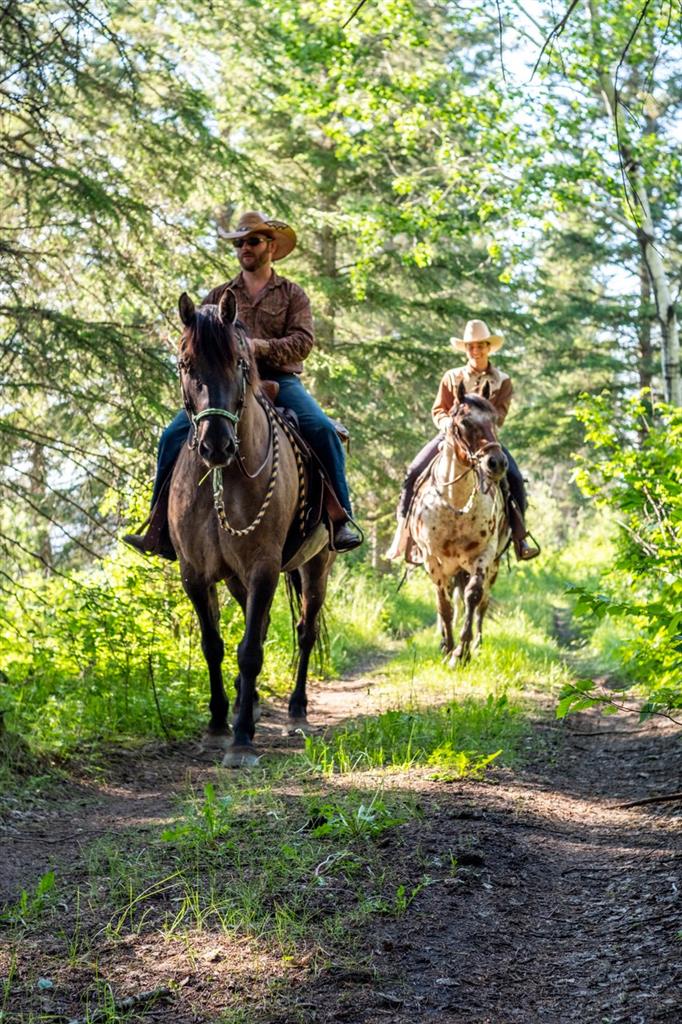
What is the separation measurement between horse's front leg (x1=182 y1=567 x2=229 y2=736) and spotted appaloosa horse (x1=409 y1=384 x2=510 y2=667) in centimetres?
326

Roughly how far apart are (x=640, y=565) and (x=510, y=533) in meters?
4.90

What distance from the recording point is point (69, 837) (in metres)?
5.55

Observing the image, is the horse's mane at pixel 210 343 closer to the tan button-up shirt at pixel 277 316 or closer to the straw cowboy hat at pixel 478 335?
the tan button-up shirt at pixel 277 316

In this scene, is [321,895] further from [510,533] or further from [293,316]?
[510,533]

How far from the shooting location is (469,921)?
4.09 m

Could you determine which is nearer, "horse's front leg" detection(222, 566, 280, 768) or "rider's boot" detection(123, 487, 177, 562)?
"horse's front leg" detection(222, 566, 280, 768)

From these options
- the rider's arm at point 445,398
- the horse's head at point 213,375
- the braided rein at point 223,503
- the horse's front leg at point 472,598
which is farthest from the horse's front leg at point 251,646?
the rider's arm at point 445,398

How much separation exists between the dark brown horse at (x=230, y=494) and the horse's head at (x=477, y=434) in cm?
285

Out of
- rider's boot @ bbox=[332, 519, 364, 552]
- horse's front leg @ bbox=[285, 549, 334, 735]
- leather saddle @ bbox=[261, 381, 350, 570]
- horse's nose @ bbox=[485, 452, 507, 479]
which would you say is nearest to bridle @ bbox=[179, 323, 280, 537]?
leather saddle @ bbox=[261, 381, 350, 570]

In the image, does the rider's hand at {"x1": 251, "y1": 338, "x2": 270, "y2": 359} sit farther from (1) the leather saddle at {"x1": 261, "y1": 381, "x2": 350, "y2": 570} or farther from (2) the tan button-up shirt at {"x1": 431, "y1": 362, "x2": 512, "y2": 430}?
(2) the tan button-up shirt at {"x1": 431, "y1": 362, "x2": 512, "y2": 430}

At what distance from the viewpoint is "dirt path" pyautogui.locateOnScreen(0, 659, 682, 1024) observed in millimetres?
3436

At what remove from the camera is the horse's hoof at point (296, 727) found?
8.30 m

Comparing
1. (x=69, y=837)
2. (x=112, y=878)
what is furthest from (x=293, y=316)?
(x=112, y=878)

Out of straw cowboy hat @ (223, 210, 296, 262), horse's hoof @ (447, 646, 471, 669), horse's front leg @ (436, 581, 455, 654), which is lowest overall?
horse's hoof @ (447, 646, 471, 669)
